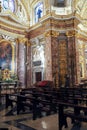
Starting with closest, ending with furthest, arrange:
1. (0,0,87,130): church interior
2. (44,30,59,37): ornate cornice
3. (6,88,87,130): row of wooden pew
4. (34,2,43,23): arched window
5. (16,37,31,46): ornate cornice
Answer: (6,88,87,130): row of wooden pew → (0,0,87,130): church interior → (44,30,59,37): ornate cornice → (16,37,31,46): ornate cornice → (34,2,43,23): arched window

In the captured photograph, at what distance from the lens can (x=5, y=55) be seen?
14.9 metres

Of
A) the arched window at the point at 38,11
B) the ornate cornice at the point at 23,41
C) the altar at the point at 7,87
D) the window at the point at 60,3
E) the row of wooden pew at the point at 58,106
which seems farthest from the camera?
the arched window at the point at 38,11

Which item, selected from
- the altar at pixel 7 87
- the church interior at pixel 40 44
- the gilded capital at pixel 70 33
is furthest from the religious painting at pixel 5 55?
the gilded capital at pixel 70 33

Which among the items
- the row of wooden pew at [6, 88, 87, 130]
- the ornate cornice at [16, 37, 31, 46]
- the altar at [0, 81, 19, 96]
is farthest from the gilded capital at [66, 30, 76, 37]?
the row of wooden pew at [6, 88, 87, 130]

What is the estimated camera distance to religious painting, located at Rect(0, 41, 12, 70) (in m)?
14.6

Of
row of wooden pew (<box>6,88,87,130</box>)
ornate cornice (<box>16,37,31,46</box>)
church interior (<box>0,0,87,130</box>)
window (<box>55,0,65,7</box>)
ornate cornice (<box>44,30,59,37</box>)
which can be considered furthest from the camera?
ornate cornice (<box>16,37,31,46</box>)

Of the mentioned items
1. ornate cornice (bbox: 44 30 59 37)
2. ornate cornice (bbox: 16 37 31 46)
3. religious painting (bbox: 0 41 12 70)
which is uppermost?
ornate cornice (bbox: 44 30 59 37)

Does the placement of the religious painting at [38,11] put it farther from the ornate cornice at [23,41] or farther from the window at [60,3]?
the ornate cornice at [23,41]

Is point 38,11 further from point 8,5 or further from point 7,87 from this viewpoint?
point 7,87

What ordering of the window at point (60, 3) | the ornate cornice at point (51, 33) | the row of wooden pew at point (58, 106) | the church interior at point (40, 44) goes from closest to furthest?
the row of wooden pew at point (58, 106) → the church interior at point (40, 44) → the ornate cornice at point (51, 33) → the window at point (60, 3)

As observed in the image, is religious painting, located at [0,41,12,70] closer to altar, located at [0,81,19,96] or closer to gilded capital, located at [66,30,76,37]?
altar, located at [0,81,19,96]

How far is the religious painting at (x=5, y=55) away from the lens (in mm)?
14578

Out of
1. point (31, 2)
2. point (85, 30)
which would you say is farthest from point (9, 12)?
point (85, 30)

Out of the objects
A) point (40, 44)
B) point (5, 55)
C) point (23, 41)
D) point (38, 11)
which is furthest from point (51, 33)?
point (5, 55)
